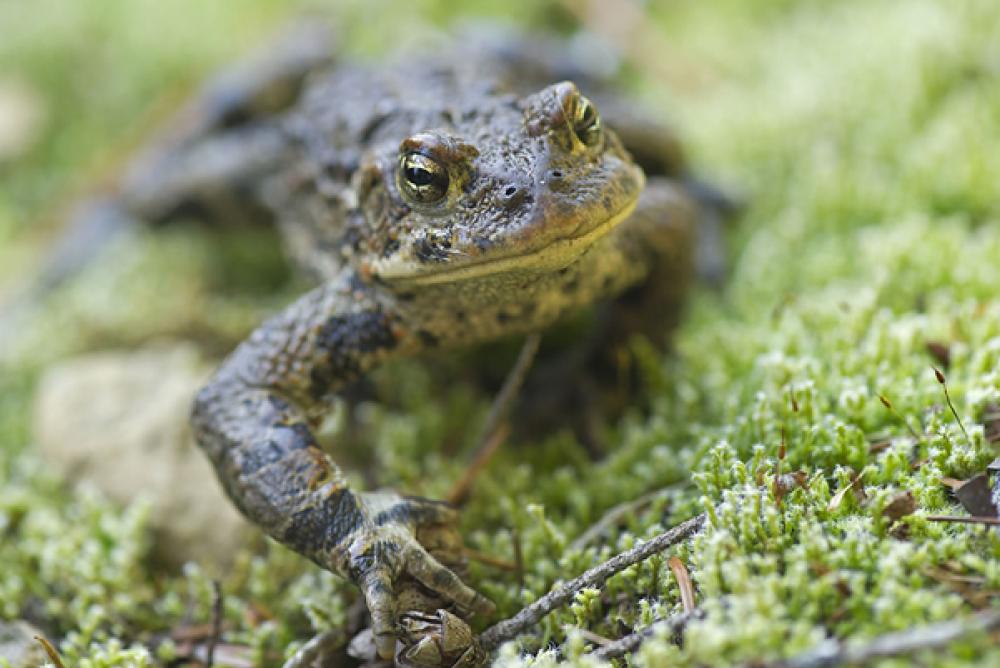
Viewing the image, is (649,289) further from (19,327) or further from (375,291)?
(19,327)

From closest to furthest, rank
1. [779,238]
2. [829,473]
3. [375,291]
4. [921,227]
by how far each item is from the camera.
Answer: [829,473] → [375,291] → [921,227] → [779,238]

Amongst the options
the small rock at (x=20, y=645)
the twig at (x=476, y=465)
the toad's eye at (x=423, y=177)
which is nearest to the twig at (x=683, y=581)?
the twig at (x=476, y=465)

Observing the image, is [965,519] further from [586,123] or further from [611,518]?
[586,123]

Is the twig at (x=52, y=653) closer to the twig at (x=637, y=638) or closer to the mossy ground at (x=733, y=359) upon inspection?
the mossy ground at (x=733, y=359)

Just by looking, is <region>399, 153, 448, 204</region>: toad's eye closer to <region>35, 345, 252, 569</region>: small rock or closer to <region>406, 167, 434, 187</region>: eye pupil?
<region>406, 167, 434, 187</region>: eye pupil

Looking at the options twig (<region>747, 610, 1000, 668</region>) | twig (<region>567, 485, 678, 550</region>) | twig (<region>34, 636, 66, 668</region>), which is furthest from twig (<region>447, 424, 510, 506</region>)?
twig (<region>747, 610, 1000, 668</region>)

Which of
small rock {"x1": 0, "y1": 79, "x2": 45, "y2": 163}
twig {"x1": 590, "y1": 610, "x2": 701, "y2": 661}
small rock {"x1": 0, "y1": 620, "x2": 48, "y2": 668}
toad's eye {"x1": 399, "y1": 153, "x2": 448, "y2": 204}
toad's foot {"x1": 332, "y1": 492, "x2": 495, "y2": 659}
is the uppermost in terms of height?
toad's eye {"x1": 399, "y1": 153, "x2": 448, "y2": 204}

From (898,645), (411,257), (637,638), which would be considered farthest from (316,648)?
(898,645)

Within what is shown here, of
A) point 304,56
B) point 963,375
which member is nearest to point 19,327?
point 304,56

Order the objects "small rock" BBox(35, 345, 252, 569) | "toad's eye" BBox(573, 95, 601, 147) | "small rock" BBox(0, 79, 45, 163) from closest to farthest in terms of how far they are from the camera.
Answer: "toad's eye" BBox(573, 95, 601, 147), "small rock" BBox(35, 345, 252, 569), "small rock" BBox(0, 79, 45, 163)
